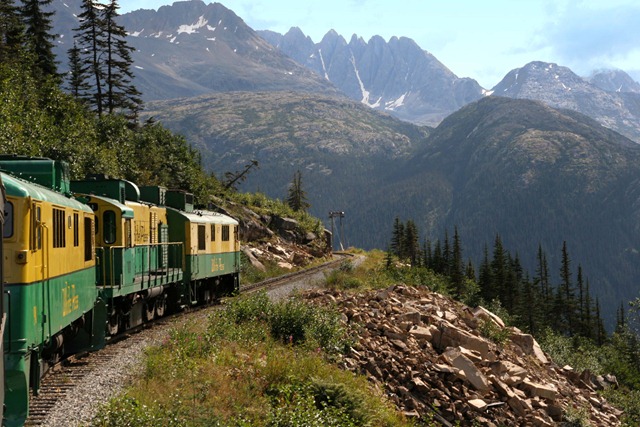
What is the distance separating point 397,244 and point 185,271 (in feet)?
315

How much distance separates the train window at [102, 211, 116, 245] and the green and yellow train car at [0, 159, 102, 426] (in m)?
3.83

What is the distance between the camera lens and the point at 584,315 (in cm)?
11088

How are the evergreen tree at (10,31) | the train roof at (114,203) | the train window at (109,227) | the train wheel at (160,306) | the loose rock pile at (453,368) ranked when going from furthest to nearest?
the evergreen tree at (10,31), the train wheel at (160,306), the train window at (109,227), the train roof at (114,203), the loose rock pile at (453,368)

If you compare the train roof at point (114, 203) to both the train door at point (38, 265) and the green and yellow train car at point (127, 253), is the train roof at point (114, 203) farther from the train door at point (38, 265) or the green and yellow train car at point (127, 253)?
the train door at point (38, 265)

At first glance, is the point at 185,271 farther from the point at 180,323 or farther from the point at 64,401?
the point at 64,401

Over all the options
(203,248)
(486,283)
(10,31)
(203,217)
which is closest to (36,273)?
(203,248)

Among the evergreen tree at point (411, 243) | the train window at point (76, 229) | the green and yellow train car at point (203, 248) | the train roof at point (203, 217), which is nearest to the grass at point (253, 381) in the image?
the train window at point (76, 229)

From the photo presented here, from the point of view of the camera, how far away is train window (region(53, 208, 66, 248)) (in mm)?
12641

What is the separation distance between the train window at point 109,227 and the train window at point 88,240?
2.58 meters

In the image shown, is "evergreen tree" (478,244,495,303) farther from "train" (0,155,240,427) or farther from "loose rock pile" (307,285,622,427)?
"loose rock pile" (307,285,622,427)

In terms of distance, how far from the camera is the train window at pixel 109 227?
19797 millimetres

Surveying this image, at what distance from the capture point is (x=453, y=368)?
2070 cm

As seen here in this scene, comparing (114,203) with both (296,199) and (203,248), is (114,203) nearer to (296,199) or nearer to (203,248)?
(203,248)

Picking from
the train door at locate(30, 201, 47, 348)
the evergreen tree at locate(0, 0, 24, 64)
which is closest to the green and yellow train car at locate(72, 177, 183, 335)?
the train door at locate(30, 201, 47, 348)
